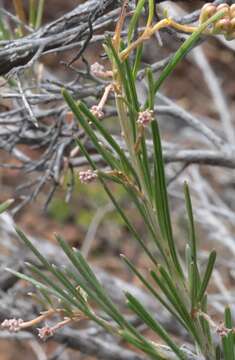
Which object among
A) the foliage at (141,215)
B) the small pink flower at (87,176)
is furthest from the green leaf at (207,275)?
the small pink flower at (87,176)

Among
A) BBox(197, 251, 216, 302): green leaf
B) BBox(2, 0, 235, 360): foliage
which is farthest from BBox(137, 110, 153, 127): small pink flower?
BBox(197, 251, 216, 302): green leaf

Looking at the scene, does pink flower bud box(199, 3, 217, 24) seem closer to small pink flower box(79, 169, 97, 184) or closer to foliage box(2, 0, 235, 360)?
foliage box(2, 0, 235, 360)

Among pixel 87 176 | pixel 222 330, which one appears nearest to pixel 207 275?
pixel 222 330

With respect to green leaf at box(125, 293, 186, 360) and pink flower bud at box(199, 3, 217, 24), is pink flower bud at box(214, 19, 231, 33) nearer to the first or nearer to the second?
pink flower bud at box(199, 3, 217, 24)

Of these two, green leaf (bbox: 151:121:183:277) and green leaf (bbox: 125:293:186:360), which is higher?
green leaf (bbox: 151:121:183:277)

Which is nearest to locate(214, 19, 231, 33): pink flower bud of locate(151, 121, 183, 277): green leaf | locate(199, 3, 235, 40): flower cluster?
locate(199, 3, 235, 40): flower cluster

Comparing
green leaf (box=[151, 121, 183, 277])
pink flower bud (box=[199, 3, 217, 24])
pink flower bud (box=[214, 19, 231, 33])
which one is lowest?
green leaf (box=[151, 121, 183, 277])

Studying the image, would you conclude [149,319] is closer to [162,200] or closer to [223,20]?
[162,200]

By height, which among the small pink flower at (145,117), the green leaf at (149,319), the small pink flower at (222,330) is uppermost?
the small pink flower at (145,117)

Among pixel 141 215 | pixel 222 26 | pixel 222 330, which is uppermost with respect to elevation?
pixel 222 26

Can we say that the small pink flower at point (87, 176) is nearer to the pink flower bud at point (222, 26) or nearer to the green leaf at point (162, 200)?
the green leaf at point (162, 200)

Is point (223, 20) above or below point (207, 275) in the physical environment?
above

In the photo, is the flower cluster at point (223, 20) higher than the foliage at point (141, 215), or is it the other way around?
the flower cluster at point (223, 20)
